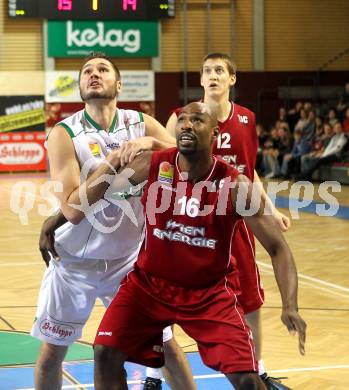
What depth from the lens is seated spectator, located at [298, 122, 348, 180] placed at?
19.0 m

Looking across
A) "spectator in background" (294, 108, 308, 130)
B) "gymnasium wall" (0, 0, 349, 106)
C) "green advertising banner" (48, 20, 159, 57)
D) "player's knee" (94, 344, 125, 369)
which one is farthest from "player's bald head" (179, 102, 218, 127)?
"gymnasium wall" (0, 0, 349, 106)

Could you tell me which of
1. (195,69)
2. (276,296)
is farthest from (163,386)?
(195,69)

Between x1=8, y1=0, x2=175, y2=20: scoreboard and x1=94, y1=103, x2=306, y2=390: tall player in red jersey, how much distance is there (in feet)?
60.3

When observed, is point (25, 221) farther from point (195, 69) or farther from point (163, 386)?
point (195, 69)

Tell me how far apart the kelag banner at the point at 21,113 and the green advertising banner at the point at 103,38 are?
1.64 meters

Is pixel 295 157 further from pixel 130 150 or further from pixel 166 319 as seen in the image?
pixel 166 319

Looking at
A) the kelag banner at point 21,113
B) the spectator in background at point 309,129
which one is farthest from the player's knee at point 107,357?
the kelag banner at point 21,113

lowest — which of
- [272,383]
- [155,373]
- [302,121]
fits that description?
[272,383]

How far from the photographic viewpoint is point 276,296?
313 inches

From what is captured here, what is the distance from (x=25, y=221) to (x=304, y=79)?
14.1 m

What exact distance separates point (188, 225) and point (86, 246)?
833 millimetres

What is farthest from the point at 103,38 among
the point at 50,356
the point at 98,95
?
the point at 50,356

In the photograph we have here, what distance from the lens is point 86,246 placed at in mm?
4500

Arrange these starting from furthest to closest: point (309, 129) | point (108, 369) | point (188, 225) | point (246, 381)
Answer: point (309, 129)
point (188, 225)
point (108, 369)
point (246, 381)
